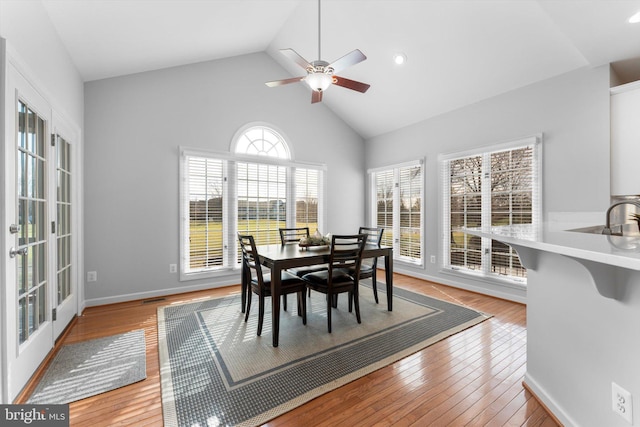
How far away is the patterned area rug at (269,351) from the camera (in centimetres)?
174

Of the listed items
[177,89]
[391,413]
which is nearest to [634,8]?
[391,413]

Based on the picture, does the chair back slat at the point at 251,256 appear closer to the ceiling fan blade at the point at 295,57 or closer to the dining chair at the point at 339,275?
the dining chair at the point at 339,275

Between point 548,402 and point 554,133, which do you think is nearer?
point 548,402

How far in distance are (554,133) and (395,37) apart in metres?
2.18

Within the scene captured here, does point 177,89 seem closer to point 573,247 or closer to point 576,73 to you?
point 573,247

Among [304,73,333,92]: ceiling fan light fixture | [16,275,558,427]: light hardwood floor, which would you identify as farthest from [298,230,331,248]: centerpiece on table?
[304,73,333,92]: ceiling fan light fixture

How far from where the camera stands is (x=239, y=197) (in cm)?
452

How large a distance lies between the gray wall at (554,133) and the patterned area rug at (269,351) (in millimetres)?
1578

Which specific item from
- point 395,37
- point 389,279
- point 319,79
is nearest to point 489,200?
point 389,279

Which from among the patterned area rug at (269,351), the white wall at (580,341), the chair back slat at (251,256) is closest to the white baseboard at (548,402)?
the white wall at (580,341)

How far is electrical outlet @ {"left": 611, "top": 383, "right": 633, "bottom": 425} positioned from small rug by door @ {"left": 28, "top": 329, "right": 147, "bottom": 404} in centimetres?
264

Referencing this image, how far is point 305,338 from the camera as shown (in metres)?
2.57

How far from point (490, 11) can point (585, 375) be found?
10.5ft

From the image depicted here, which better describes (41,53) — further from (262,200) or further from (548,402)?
(548,402)
